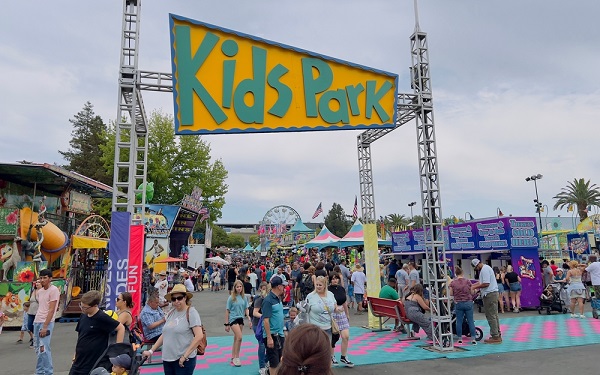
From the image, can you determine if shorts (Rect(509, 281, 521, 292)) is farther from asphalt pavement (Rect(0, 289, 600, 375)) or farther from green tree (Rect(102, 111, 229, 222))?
green tree (Rect(102, 111, 229, 222))

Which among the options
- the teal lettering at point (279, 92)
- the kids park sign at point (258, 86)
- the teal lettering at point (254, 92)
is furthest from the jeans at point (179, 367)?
the teal lettering at point (279, 92)

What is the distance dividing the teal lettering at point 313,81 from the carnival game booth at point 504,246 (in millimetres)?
8156

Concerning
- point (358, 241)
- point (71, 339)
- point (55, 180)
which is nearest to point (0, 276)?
point (55, 180)

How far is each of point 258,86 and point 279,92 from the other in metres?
0.44

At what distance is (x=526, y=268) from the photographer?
14.5 meters

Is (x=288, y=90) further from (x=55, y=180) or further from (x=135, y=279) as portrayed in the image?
(x=55, y=180)

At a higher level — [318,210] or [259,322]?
[318,210]

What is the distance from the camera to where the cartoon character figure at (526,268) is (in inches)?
A: 567

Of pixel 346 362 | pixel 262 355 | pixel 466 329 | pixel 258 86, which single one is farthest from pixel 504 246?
pixel 258 86

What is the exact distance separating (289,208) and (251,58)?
1601 inches

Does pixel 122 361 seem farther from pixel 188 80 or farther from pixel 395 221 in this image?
pixel 395 221

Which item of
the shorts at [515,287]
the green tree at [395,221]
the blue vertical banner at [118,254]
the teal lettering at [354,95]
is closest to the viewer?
the blue vertical banner at [118,254]

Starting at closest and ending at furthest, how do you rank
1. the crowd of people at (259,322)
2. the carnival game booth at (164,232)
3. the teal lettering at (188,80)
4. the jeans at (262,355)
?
the crowd of people at (259,322) → the jeans at (262,355) → the teal lettering at (188,80) → the carnival game booth at (164,232)

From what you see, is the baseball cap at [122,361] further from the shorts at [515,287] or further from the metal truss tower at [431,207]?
the shorts at [515,287]
